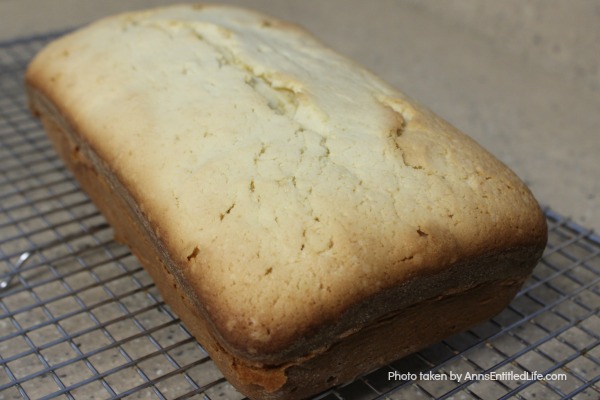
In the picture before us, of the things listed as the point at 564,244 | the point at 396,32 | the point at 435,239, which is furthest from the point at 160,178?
the point at 396,32

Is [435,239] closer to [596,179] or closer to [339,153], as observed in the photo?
[339,153]

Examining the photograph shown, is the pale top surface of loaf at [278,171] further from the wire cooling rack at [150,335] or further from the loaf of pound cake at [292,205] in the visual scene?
the wire cooling rack at [150,335]

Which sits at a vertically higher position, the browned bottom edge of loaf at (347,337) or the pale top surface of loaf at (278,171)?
the pale top surface of loaf at (278,171)

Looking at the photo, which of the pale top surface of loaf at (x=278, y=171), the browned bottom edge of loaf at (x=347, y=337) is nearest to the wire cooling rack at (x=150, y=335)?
the browned bottom edge of loaf at (x=347, y=337)

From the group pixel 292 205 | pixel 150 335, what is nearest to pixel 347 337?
pixel 292 205

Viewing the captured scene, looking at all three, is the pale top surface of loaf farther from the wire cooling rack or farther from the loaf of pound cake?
the wire cooling rack

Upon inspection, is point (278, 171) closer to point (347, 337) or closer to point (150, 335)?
point (347, 337)

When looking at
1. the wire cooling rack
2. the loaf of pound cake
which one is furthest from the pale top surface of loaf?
the wire cooling rack
